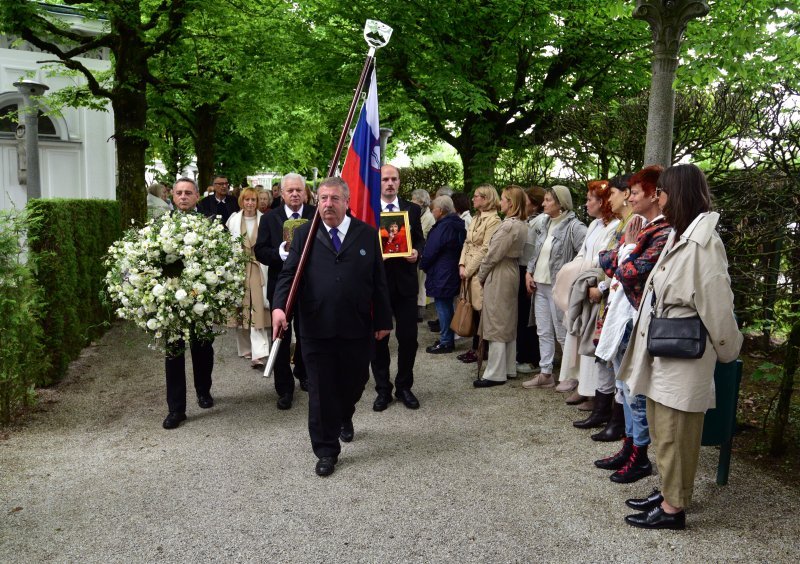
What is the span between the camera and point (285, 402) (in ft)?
23.0

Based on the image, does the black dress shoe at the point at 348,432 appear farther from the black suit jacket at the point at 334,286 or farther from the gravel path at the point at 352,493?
the black suit jacket at the point at 334,286

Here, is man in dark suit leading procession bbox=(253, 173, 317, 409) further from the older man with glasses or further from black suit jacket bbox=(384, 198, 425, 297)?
the older man with glasses

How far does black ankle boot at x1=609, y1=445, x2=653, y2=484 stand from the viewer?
16.6 feet

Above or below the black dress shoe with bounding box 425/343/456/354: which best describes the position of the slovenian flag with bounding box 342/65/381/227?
above

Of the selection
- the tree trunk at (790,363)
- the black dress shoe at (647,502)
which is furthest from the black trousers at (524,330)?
the black dress shoe at (647,502)

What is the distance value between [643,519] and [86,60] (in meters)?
18.2

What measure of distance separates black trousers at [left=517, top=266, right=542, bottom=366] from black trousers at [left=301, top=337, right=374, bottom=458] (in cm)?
363

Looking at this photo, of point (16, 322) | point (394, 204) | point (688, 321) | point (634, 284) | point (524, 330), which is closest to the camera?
point (688, 321)

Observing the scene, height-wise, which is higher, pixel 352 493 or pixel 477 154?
pixel 477 154

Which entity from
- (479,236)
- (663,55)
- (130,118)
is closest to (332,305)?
(479,236)

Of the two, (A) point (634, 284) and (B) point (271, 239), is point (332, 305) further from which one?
(A) point (634, 284)

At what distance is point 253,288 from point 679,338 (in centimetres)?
514

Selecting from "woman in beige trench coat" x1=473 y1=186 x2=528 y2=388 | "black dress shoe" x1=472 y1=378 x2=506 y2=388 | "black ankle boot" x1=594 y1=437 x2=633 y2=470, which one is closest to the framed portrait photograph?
"woman in beige trench coat" x1=473 y1=186 x2=528 y2=388

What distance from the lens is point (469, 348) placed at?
32.8 ft
